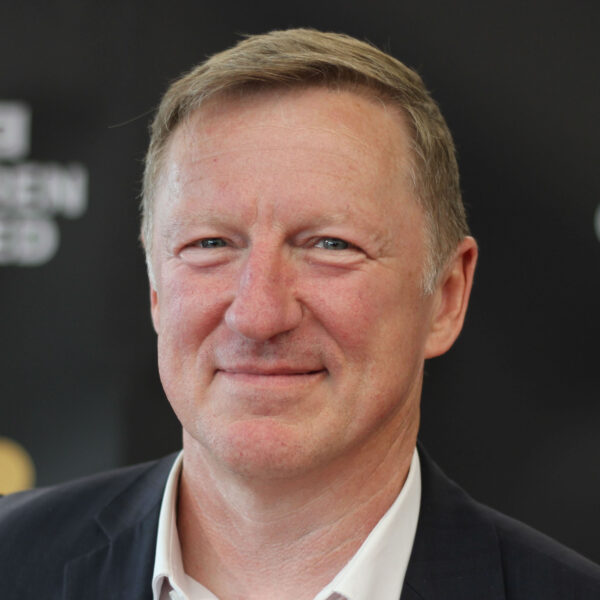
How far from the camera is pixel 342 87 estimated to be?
1.60 m

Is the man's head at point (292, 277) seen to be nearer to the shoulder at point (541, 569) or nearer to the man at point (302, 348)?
the man at point (302, 348)

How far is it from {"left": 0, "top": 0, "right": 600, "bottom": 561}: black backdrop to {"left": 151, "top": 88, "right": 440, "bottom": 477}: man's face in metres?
1.16

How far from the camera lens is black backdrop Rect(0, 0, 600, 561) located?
8.73ft

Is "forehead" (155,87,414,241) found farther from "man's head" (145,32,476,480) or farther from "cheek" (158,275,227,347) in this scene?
"cheek" (158,275,227,347)

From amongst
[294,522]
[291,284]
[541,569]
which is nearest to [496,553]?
[541,569]

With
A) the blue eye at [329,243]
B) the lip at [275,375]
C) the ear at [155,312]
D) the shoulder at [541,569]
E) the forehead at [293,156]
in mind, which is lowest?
the shoulder at [541,569]

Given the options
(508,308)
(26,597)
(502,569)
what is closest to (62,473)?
(26,597)

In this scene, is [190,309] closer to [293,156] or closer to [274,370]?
[274,370]

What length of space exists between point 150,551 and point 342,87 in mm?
847

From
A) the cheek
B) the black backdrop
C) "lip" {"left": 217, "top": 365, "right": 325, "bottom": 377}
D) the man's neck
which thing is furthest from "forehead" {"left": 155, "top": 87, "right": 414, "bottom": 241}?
the black backdrop

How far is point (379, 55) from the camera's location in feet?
5.44

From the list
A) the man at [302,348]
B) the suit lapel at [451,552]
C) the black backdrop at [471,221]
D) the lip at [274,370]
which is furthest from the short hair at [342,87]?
the black backdrop at [471,221]

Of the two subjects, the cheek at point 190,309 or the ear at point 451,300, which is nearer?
the cheek at point 190,309

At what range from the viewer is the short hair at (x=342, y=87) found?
1.58 m
